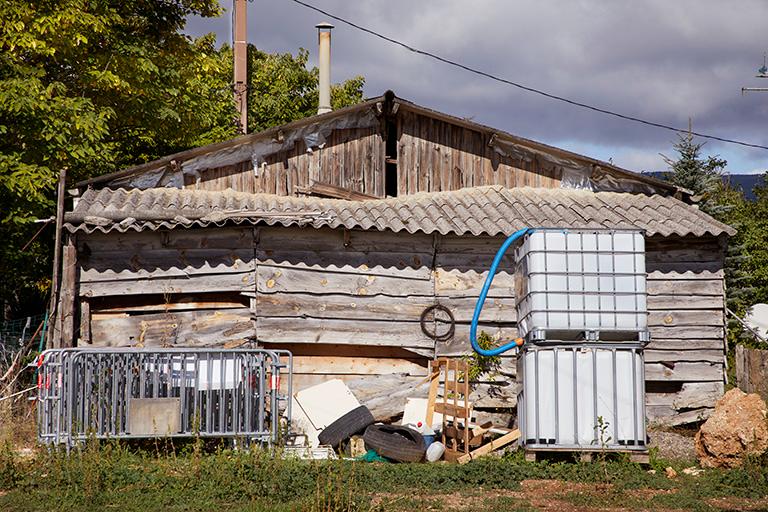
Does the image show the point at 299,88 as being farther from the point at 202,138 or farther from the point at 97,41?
the point at 97,41

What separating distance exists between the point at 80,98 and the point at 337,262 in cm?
552

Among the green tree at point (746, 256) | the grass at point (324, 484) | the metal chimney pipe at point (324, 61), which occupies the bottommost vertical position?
the grass at point (324, 484)

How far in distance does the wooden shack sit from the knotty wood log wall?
0.08 feet

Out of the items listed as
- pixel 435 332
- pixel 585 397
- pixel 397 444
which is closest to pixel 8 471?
pixel 397 444

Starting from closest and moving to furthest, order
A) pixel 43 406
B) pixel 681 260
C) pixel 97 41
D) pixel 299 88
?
pixel 43 406
pixel 681 260
pixel 97 41
pixel 299 88

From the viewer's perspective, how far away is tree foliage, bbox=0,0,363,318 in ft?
50.2

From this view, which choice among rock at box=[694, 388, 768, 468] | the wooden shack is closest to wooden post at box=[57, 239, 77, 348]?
the wooden shack

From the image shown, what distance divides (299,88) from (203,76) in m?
9.72

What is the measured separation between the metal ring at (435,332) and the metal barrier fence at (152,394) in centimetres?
342

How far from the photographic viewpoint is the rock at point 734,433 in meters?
11.1

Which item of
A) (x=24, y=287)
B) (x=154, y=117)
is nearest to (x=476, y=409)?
(x=154, y=117)

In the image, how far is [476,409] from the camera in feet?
49.0

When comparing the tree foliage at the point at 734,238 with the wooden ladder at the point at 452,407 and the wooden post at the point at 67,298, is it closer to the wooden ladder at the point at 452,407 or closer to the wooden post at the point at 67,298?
the wooden ladder at the point at 452,407

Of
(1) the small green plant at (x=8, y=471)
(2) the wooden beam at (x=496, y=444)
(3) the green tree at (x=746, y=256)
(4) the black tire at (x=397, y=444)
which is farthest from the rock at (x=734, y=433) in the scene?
(3) the green tree at (x=746, y=256)
